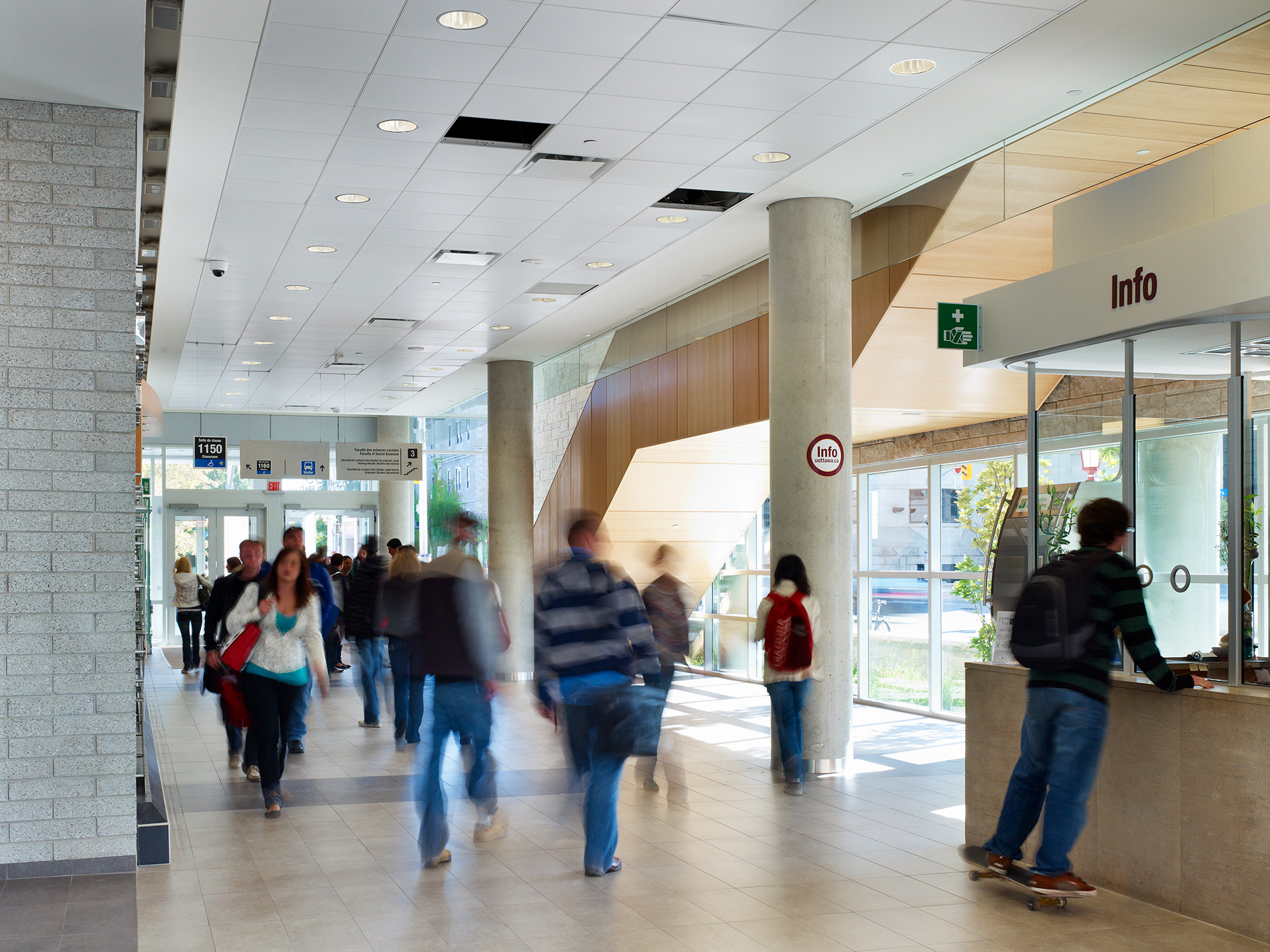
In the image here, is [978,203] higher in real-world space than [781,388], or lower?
higher

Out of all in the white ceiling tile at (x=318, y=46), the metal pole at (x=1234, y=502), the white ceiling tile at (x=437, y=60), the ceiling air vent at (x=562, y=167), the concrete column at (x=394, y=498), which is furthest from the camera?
the concrete column at (x=394, y=498)

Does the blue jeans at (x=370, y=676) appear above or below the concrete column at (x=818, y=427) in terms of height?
below

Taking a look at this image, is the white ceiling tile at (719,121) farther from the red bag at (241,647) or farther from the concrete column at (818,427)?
the red bag at (241,647)

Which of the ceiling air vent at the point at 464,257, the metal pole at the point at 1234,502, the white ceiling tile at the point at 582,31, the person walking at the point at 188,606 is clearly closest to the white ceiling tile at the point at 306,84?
the white ceiling tile at the point at 582,31

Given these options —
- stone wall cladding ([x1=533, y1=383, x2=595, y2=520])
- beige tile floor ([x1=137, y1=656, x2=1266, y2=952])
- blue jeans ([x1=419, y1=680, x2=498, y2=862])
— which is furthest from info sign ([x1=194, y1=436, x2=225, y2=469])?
blue jeans ([x1=419, y1=680, x2=498, y2=862])

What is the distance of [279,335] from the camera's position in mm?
13805

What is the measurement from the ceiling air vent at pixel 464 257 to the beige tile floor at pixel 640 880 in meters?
4.06

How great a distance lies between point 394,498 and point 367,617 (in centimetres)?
1295

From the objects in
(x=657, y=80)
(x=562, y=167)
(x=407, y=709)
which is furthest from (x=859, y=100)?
(x=407, y=709)

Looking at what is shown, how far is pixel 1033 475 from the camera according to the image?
6656 millimetres

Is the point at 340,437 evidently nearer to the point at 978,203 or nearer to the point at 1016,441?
the point at 1016,441

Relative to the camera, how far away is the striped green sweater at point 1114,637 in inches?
201

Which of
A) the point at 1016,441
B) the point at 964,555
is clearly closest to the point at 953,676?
the point at 964,555

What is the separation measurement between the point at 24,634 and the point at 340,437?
18.0 metres
